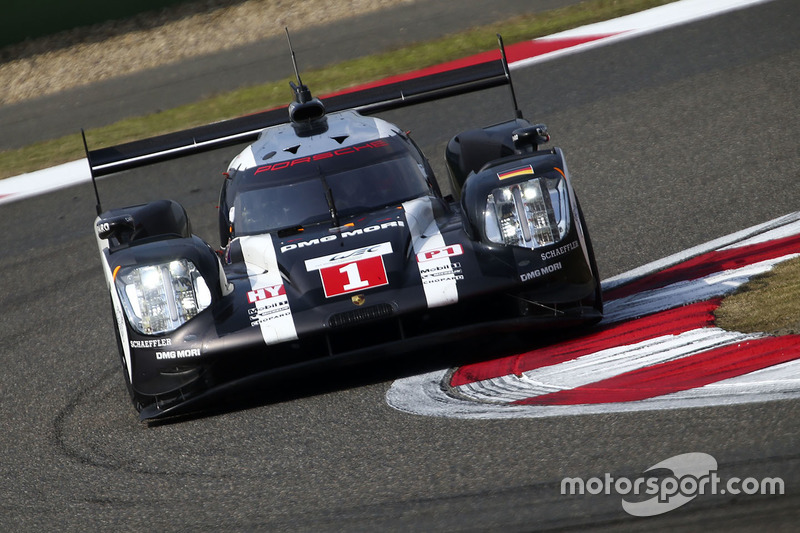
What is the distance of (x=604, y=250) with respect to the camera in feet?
22.2

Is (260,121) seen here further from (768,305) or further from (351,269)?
(768,305)

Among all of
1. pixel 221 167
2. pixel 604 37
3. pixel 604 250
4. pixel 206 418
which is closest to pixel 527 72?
pixel 604 37

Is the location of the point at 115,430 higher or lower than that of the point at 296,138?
lower

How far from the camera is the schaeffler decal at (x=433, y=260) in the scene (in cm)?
482

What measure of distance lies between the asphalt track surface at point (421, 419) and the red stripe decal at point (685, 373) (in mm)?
294

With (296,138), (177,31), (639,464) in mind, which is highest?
(177,31)

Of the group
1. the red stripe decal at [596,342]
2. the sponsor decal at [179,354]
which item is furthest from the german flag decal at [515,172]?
the sponsor decal at [179,354]

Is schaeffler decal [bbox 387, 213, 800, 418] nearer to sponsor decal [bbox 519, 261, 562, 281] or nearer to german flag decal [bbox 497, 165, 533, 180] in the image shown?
sponsor decal [bbox 519, 261, 562, 281]

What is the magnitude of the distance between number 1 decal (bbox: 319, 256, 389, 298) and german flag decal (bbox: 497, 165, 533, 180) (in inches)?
28.0

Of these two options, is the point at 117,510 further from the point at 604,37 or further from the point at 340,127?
the point at 604,37

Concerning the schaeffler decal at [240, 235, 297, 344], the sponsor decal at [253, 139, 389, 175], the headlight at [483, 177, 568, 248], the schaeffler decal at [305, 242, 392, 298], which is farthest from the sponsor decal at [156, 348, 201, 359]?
the sponsor decal at [253, 139, 389, 175]

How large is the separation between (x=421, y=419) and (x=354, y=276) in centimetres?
84

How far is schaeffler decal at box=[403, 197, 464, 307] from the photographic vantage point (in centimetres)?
482

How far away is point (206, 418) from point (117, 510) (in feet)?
3.25
